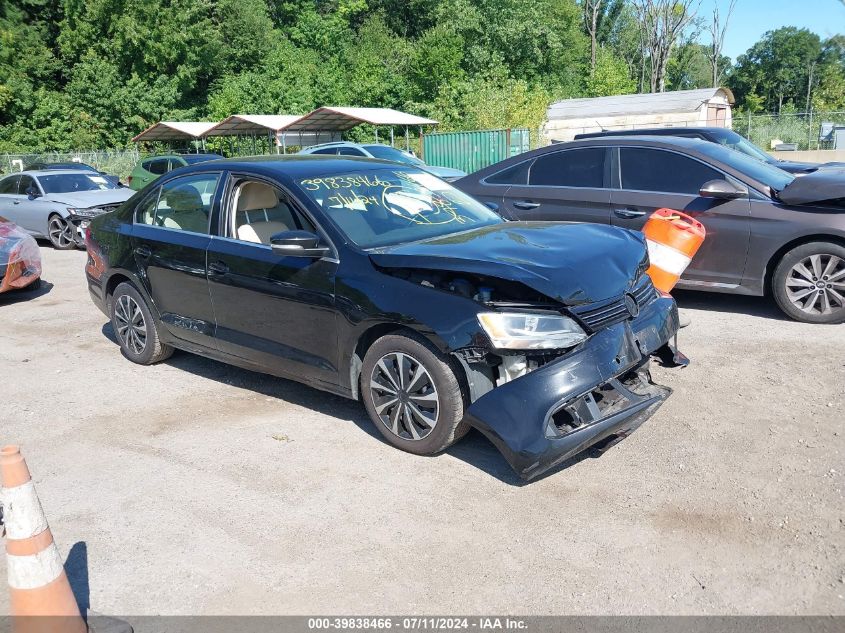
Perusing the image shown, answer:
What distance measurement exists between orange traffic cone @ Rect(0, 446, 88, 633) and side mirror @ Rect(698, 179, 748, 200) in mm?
6213

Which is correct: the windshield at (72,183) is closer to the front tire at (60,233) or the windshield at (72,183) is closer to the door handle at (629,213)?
the front tire at (60,233)

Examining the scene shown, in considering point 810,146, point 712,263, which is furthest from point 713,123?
point 712,263

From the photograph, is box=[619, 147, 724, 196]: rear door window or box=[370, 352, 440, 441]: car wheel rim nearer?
box=[370, 352, 440, 441]: car wheel rim

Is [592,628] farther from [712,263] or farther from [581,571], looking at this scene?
[712,263]

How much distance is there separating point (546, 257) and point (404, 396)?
114 cm

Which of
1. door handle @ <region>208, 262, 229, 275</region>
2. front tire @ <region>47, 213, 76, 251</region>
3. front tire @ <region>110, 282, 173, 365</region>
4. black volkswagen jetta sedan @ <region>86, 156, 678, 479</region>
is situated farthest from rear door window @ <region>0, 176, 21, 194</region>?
door handle @ <region>208, 262, 229, 275</region>

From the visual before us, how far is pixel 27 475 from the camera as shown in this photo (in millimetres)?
2875

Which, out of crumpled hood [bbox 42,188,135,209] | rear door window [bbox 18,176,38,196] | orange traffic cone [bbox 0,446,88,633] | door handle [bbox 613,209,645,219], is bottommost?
orange traffic cone [bbox 0,446,88,633]

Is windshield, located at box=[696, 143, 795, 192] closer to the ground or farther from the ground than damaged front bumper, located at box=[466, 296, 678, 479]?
farther from the ground

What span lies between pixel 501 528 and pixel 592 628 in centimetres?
83

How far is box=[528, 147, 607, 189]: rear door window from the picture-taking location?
26.4 feet

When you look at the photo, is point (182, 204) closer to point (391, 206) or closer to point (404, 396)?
point (391, 206)

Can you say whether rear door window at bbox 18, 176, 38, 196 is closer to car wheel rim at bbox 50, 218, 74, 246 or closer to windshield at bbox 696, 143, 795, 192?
car wheel rim at bbox 50, 218, 74, 246

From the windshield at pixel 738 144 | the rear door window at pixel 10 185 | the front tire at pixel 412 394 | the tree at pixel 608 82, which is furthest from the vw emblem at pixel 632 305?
the tree at pixel 608 82
